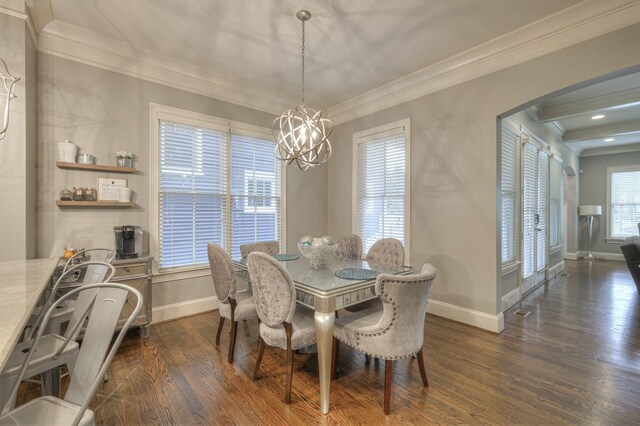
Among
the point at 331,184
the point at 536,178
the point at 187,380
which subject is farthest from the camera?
the point at 331,184

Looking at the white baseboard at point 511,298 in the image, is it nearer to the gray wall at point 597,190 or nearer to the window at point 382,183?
the window at point 382,183

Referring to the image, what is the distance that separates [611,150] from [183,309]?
1033 centimetres

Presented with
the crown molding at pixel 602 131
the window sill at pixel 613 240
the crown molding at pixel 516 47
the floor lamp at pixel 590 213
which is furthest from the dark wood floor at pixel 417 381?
the window sill at pixel 613 240

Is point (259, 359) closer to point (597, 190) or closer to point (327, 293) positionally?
point (327, 293)

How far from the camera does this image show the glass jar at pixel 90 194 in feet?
9.18

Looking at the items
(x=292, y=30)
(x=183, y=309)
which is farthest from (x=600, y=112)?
(x=183, y=309)

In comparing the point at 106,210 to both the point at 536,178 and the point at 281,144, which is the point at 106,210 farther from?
the point at 536,178

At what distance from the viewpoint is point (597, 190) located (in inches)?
291

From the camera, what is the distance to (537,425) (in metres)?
1.68

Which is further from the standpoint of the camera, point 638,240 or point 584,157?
point 584,157

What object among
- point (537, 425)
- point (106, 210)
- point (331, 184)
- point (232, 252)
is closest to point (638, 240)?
point (537, 425)

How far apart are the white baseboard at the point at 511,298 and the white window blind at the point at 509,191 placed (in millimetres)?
439

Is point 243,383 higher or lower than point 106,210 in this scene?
lower

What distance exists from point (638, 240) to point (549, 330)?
7.56 feet
